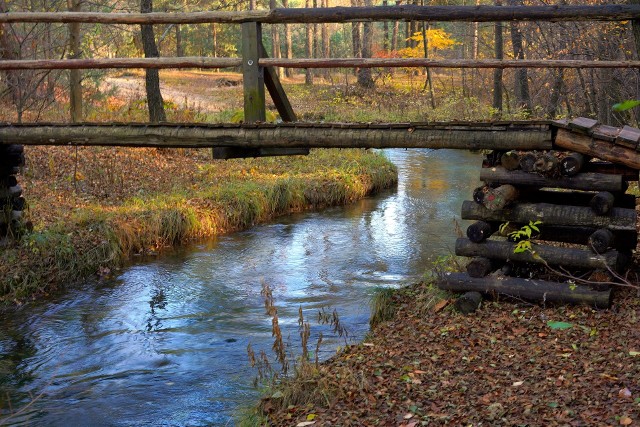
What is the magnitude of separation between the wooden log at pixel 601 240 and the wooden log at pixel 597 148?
0.64 meters

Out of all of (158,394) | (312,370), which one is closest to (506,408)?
(312,370)

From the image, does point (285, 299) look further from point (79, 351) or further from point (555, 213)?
point (555, 213)

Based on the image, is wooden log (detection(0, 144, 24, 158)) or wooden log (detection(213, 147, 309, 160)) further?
wooden log (detection(0, 144, 24, 158))

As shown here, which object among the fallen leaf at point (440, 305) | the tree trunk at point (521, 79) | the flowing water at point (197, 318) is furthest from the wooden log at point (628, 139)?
the tree trunk at point (521, 79)

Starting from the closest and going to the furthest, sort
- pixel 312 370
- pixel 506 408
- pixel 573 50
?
pixel 506 408 → pixel 312 370 → pixel 573 50

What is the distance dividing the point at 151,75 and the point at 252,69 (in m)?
8.93

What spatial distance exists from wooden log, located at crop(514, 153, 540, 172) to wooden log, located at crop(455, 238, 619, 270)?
0.74 metres

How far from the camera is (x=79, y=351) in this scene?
7.22 metres

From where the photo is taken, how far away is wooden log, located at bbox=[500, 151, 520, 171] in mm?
6691

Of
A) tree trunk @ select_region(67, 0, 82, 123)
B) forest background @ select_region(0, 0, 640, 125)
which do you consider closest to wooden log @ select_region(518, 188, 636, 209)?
forest background @ select_region(0, 0, 640, 125)

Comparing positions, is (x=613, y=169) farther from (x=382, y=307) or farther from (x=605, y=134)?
(x=382, y=307)

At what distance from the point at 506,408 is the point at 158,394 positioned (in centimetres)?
314

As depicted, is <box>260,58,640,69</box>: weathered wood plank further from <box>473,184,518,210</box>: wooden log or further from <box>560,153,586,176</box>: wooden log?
<box>473,184,518,210</box>: wooden log

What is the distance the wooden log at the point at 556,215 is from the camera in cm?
630
